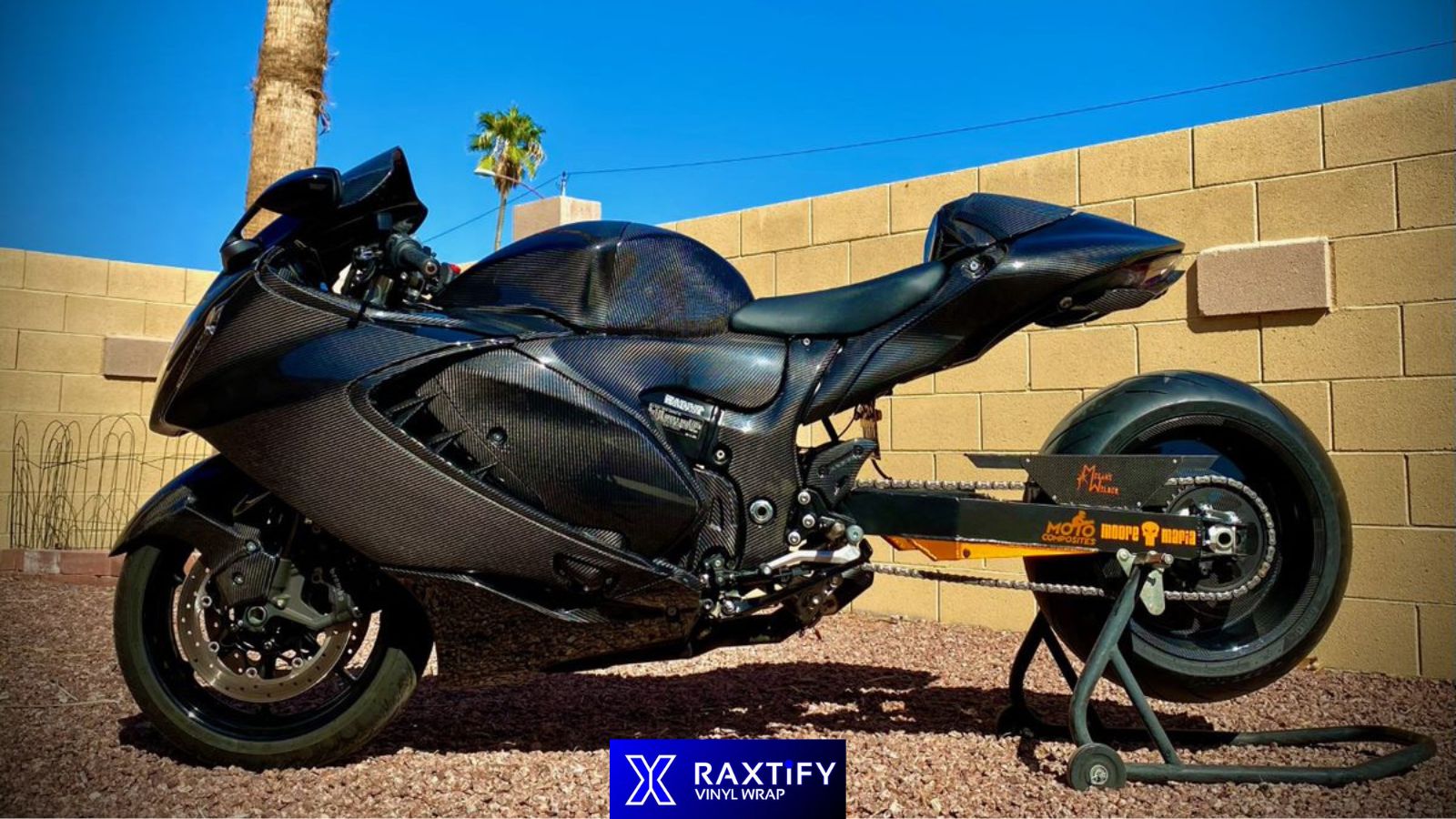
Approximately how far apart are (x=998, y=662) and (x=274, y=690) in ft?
9.56

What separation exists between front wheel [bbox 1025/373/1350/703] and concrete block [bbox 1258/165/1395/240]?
67.7 inches

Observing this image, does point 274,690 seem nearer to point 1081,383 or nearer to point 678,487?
point 678,487

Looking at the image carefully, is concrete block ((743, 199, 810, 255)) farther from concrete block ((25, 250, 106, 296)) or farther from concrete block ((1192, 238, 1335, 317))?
concrete block ((25, 250, 106, 296))

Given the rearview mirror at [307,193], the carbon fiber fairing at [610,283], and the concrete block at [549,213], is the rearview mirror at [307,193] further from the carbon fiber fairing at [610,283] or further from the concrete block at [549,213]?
the concrete block at [549,213]

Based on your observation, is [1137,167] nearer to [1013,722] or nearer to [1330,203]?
[1330,203]

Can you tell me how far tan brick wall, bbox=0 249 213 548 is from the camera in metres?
8.33

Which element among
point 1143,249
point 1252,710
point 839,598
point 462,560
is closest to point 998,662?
point 1252,710

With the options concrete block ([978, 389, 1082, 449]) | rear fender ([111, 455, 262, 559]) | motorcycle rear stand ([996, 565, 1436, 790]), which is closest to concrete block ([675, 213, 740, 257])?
concrete block ([978, 389, 1082, 449])

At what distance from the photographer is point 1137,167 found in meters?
4.80

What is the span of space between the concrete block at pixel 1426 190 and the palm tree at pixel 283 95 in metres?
7.23

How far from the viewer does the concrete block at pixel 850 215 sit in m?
5.59

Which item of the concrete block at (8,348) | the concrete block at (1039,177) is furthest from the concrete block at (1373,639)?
the concrete block at (8,348)

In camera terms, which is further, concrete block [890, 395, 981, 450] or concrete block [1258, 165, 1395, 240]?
concrete block [890, 395, 981, 450]

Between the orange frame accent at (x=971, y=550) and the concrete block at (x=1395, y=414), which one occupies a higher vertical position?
the concrete block at (x=1395, y=414)
